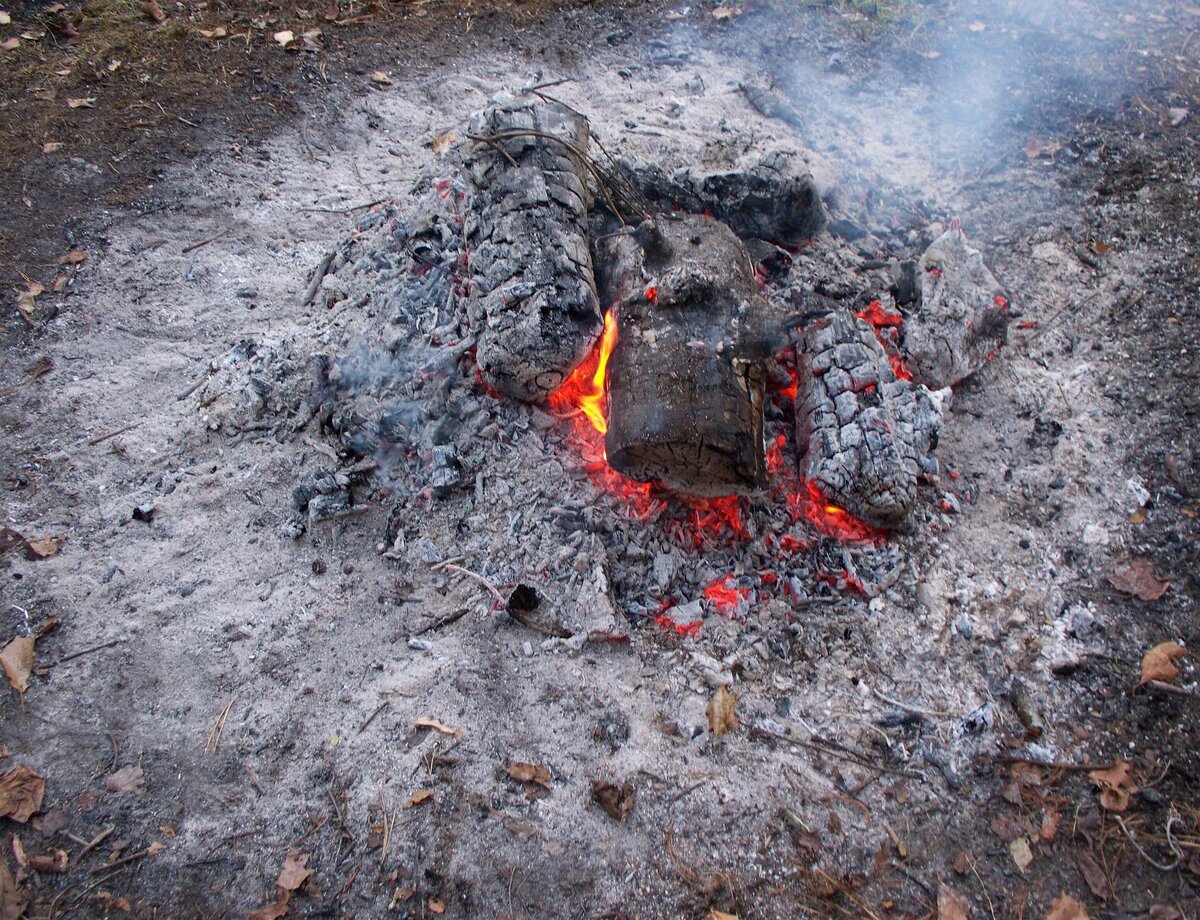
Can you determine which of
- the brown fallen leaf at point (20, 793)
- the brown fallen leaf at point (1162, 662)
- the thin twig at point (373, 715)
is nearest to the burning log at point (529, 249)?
the thin twig at point (373, 715)

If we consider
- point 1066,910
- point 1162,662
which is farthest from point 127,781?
point 1162,662

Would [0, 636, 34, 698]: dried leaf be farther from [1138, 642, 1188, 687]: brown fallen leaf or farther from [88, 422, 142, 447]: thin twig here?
[1138, 642, 1188, 687]: brown fallen leaf

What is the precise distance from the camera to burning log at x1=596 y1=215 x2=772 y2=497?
3.35m

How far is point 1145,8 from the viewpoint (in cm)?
727

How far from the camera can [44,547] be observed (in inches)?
140

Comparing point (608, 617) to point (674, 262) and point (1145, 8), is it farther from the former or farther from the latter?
point (1145, 8)

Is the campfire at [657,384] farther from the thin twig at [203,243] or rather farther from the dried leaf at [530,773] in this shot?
the thin twig at [203,243]

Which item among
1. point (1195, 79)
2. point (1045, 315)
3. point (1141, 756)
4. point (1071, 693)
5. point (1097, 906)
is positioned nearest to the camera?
point (1097, 906)

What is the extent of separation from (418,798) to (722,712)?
52.5 inches

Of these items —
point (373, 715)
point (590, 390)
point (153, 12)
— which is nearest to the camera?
point (373, 715)

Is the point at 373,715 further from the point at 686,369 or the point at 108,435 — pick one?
the point at 108,435

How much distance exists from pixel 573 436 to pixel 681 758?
1.71m

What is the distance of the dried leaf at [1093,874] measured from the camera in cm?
272

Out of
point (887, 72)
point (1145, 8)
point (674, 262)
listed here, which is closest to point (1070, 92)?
point (887, 72)
